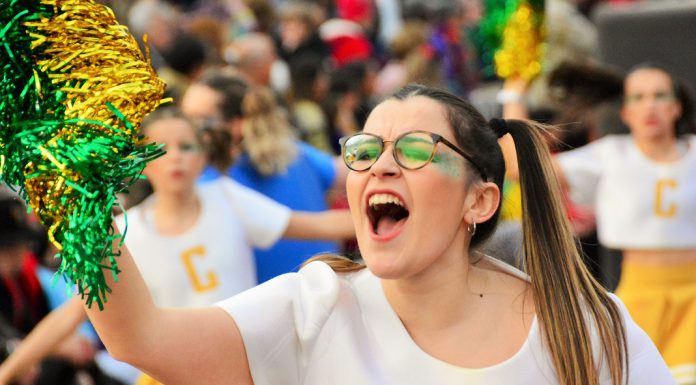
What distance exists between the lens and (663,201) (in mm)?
6480

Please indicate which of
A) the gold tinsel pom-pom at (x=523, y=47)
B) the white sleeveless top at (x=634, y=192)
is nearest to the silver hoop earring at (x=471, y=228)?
the white sleeveless top at (x=634, y=192)

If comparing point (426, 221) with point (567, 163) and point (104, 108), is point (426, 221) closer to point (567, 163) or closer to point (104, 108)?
point (104, 108)

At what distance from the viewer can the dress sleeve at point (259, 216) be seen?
5.35 metres

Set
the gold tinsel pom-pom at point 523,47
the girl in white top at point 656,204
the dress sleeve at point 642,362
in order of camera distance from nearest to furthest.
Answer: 1. the dress sleeve at point 642,362
2. the girl in white top at point 656,204
3. the gold tinsel pom-pom at point 523,47

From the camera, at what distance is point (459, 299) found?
3.04 m

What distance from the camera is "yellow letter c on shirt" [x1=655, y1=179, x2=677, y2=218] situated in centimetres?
645

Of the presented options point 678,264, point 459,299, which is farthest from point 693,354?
point 459,299

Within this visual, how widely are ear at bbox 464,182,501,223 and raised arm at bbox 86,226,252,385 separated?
625mm

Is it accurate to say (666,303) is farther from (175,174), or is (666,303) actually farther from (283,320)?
(283,320)

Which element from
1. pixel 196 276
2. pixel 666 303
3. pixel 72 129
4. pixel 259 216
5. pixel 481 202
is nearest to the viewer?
pixel 72 129

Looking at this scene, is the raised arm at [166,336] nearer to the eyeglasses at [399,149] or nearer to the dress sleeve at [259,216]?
the eyeglasses at [399,149]

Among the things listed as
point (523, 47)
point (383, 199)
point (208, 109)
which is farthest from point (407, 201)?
point (523, 47)

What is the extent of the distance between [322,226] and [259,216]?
28 cm

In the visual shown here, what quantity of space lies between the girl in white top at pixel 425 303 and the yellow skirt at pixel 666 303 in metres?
3.24
